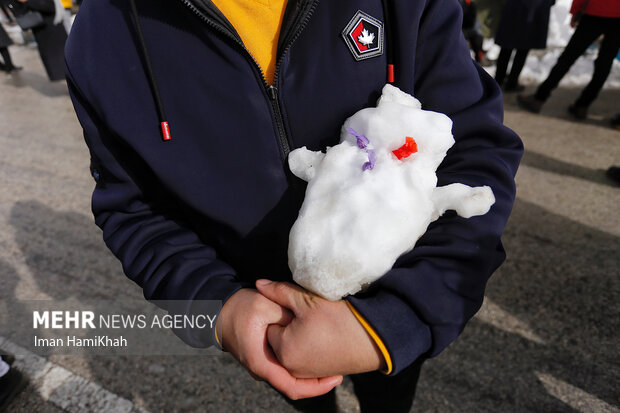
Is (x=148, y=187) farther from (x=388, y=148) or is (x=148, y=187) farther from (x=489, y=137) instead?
(x=489, y=137)

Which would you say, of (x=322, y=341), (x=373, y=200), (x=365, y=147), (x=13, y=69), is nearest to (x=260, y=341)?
(x=322, y=341)

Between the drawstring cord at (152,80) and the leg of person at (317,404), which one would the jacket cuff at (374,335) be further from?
the leg of person at (317,404)

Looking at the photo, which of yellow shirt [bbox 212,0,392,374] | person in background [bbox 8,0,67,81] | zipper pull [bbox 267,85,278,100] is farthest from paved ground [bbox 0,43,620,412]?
person in background [bbox 8,0,67,81]

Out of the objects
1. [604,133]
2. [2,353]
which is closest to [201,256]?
[2,353]

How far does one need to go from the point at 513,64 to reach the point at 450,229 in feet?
16.8

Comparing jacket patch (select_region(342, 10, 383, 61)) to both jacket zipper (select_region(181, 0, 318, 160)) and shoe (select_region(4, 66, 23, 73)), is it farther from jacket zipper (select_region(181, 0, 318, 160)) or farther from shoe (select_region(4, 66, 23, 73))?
shoe (select_region(4, 66, 23, 73))

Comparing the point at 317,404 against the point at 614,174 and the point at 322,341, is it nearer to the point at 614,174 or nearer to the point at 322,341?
the point at 322,341

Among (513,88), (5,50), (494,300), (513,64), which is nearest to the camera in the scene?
(494,300)

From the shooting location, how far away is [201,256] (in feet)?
3.93

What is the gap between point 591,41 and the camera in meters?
4.35

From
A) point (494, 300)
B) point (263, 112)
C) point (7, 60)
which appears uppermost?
point (263, 112)

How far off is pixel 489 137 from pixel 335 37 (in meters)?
0.48

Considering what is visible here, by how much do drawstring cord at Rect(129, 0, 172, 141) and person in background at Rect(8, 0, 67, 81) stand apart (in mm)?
5519

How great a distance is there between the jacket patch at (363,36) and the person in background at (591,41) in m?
4.33
